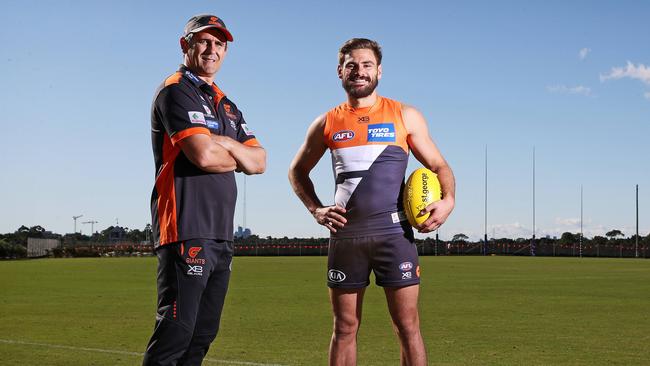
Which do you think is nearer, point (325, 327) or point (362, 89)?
point (362, 89)

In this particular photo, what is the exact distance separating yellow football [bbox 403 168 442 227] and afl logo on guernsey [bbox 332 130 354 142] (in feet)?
1.75

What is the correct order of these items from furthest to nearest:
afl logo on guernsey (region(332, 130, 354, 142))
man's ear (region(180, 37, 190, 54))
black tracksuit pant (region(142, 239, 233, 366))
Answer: afl logo on guernsey (region(332, 130, 354, 142)), man's ear (region(180, 37, 190, 54)), black tracksuit pant (region(142, 239, 233, 366))

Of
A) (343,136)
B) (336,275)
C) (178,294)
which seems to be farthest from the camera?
(343,136)

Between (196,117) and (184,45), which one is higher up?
(184,45)

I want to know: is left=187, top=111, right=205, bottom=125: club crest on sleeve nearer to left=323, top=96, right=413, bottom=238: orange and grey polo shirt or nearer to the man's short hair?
left=323, top=96, right=413, bottom=238: orange and grey polo shirt

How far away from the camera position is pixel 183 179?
4816 millimetres

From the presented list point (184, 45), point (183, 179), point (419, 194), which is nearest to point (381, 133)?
point (419, 194)

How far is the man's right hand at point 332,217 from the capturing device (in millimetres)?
5816

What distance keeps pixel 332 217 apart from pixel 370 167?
0.46 meters

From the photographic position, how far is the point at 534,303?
1712 centimetres

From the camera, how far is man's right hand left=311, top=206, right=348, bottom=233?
19.1 ft

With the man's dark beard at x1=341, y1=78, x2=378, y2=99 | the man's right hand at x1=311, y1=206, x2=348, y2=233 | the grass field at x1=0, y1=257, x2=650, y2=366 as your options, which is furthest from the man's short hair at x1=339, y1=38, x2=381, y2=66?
the grass field at x1=0, y1=257, x2=650, y2=366

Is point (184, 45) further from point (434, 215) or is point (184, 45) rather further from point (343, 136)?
point (434, 215)

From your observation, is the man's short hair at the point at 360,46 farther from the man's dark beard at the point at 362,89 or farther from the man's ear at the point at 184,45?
the man's ear at the point at 184,45
